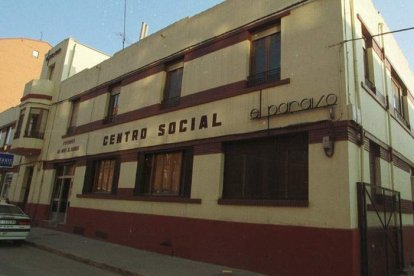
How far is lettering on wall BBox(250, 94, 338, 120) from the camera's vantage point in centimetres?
874

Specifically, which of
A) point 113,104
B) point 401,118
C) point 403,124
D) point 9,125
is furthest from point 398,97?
point 9,125

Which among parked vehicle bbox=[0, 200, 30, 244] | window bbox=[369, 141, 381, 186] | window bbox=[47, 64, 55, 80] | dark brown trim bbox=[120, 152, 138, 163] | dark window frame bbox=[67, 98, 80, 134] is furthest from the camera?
window bbox=[47, 64, 55, 80]

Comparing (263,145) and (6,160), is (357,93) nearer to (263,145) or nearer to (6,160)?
(263,145)

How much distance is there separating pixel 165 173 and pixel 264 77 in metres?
4.85

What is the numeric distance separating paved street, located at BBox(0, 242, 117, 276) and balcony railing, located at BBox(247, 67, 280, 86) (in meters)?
6.56

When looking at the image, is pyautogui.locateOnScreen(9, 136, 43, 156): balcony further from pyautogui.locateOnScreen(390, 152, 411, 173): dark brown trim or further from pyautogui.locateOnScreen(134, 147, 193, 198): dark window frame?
pyautogui.locateOnScreen(390, 152, 411, 173): dark brown trim

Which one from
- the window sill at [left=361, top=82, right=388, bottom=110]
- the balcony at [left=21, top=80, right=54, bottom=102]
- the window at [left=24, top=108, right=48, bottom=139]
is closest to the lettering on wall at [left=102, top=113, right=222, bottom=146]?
the window sill at [left=361, top=82, right=388, bottom=110]

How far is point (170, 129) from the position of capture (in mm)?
12820

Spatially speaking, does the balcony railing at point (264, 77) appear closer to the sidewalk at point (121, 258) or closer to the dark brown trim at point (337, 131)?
the dark brown trim at point (337, 131)

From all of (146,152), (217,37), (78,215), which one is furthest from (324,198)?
(78,215)

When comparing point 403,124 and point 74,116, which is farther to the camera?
point 74,116

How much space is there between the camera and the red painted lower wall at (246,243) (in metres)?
7.84

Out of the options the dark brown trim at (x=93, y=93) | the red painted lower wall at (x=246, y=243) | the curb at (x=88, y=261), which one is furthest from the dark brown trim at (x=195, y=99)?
the curb at (x=88, y=261)

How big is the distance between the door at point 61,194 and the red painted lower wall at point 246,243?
4.94 meters
